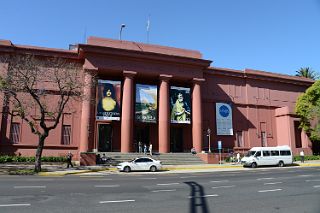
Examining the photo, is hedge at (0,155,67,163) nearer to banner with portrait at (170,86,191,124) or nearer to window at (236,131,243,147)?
banner with portrait at (170,86,191,124)

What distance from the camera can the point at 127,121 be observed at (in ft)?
117

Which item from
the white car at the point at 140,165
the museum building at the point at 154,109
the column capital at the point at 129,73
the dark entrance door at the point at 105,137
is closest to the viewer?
the white car at the point at 140,165

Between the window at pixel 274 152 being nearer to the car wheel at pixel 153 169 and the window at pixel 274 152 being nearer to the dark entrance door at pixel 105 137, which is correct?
the car wheel at pixel 153 169

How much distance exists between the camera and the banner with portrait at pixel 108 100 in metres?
35.5

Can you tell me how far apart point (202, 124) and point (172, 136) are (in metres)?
4.42

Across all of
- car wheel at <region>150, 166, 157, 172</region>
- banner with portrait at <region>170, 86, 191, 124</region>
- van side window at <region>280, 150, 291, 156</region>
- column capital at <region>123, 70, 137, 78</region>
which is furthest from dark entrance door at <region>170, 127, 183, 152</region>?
car wheel at <region>150, 166, 157, 172</region>

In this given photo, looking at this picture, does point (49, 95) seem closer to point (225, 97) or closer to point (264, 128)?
point (225, 97)

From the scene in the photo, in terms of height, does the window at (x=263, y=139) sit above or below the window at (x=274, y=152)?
above

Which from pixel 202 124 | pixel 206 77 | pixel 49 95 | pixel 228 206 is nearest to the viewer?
pixel 228 206

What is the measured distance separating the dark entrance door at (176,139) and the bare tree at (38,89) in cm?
1412

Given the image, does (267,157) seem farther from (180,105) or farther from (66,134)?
(66,134)

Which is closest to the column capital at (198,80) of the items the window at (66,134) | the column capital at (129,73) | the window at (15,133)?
the column capital at (129,73)

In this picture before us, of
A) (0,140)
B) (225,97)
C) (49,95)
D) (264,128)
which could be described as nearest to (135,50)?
(49,95)

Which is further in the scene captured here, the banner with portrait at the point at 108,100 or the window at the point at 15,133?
the banner with portrait at the point at 108,100
